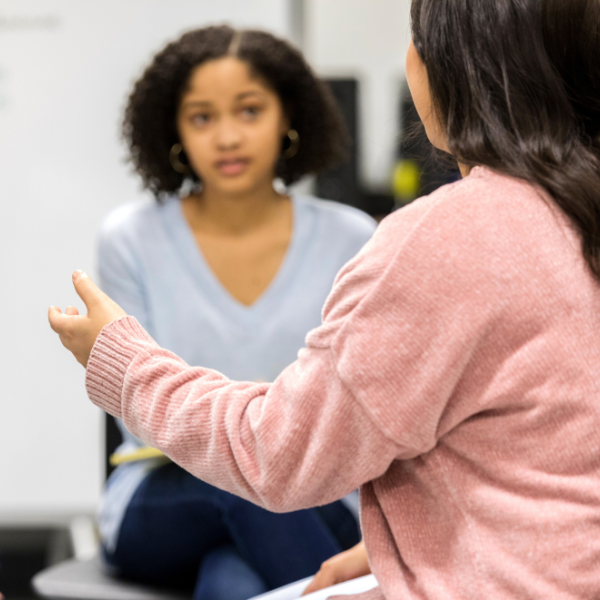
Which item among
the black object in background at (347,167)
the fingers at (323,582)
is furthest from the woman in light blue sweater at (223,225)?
Result: the black object in background at (347,167)

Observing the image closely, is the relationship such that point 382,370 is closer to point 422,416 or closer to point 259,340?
point 422,416

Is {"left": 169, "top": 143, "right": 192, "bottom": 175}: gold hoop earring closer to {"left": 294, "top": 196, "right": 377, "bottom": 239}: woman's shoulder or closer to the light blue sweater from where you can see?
the light blue sweater

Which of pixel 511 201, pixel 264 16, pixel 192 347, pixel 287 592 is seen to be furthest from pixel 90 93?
pixel 511 201

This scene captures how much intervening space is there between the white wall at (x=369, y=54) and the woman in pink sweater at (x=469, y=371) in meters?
2.48

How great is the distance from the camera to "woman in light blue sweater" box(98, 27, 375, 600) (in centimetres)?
129

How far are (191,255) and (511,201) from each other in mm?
864

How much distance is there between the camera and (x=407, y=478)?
62 centimetres

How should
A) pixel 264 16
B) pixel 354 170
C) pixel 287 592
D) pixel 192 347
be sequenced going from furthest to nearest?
pixel 354 170
pixel 264 16
pixel 192 347
pixel 287 592

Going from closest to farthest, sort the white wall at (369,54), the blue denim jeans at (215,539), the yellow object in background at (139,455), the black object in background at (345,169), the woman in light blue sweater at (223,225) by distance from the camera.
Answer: the blue denim jeans at (215,539)
the yellow object in background at (139,455)
the woman in light blue sweater at (223,225)
the black object in background at (345,169)
the white wall at (369,54)

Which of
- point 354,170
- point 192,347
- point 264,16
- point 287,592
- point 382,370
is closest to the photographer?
point 382,370

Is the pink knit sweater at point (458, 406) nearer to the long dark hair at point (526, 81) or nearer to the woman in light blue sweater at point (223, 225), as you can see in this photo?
the long dark hair at point (526, 81)

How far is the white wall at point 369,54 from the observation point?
3.09 m

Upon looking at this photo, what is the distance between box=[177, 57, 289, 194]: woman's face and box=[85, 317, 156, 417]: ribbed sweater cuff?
2.39 feet

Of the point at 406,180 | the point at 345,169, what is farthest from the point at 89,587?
the point at 406,180
